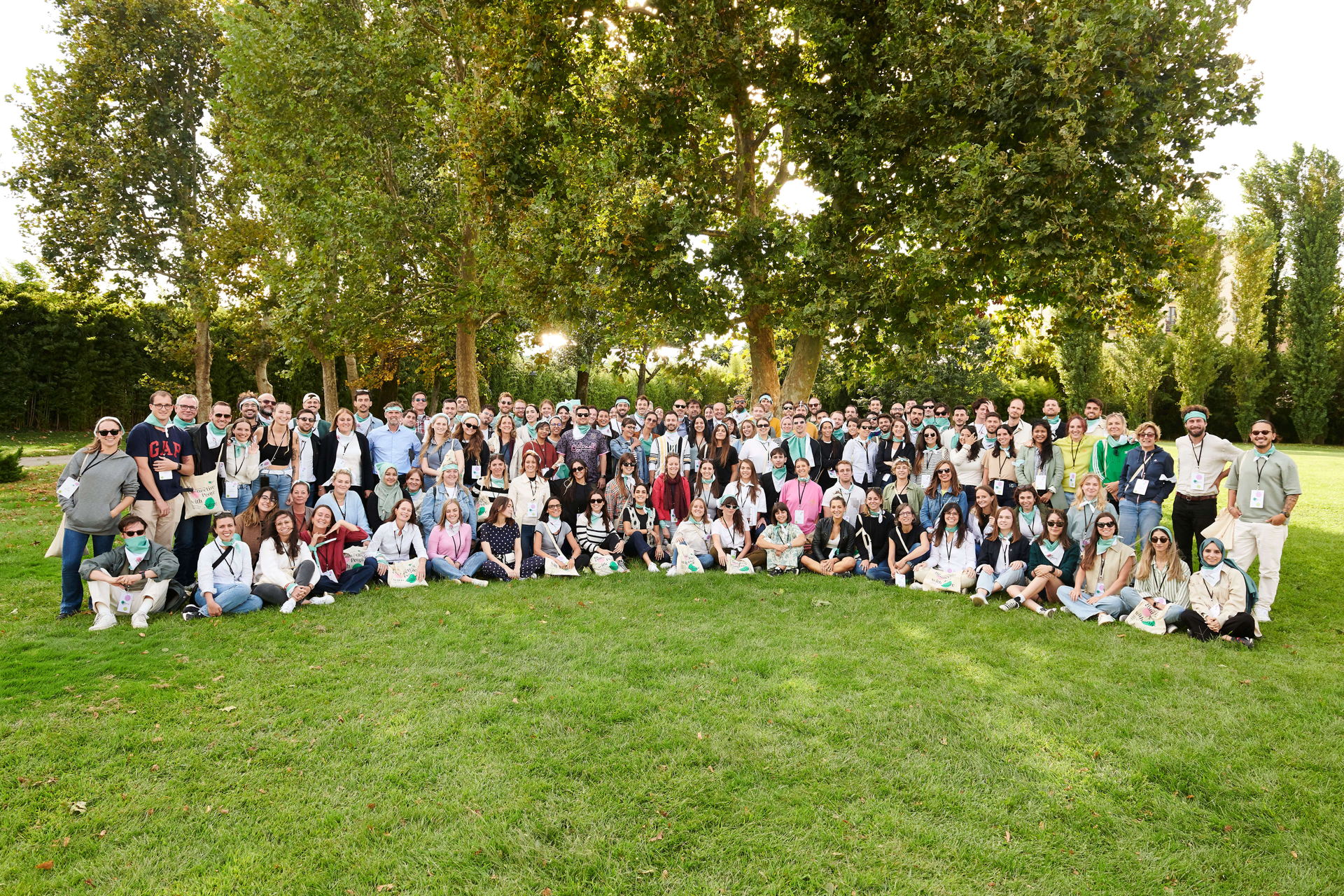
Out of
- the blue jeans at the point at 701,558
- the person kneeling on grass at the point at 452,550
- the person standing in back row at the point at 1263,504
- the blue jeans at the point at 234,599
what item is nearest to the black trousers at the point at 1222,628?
the person standing in back row at the point at 1263,504

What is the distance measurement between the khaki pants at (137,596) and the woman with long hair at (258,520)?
0.78 metres

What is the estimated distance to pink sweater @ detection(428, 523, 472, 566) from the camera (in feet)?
28.1

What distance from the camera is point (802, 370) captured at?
47.5 ft

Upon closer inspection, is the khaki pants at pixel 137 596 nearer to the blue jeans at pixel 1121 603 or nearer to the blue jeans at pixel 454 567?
the blue jeans at pixel 454 567

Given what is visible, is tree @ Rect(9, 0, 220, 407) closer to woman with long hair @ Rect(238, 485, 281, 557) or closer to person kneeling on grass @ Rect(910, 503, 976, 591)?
woman with long hair @ Rect(238, 485, 281, 557)

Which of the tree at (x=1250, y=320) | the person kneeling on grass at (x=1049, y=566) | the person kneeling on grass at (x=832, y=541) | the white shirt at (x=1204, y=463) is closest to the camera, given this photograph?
the person kneeling on grass at (x=1049, y=566)

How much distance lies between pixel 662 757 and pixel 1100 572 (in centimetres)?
550

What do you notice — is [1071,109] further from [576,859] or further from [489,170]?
[576,859]

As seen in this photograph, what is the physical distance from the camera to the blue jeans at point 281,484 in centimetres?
819

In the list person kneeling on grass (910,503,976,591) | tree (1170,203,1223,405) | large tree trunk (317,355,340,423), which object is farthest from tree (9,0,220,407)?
tree (1170,203,1223,405)

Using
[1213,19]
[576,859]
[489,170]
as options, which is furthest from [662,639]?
[1213,19]

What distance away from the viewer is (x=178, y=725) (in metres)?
4.64

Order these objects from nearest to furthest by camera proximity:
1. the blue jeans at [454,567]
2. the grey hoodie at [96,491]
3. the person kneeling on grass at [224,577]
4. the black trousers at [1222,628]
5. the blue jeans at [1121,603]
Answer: the black trousers at [1222,628] → the grey hoodie at [96,491] → the person kneeling on grass at [224,577] → the blue jeans at [1121,603] → the blue jeans at [454,567]

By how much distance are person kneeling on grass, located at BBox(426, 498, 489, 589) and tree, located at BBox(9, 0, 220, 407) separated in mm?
17482
